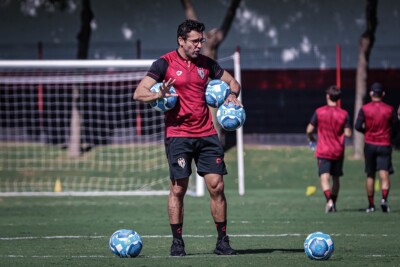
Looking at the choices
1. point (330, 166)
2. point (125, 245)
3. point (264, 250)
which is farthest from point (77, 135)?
Result: point (125, 245)

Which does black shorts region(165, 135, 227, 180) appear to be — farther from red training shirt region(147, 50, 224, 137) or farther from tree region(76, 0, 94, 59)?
tree region(76, 0, 94, 59)

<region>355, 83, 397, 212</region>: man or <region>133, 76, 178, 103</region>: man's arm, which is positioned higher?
<region>133, 76, 178, 103</region>: man's arm

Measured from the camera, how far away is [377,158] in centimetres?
1675

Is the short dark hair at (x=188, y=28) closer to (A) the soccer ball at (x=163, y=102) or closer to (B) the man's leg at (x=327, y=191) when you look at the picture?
(A) the soccer ball at (x=163, y=102)

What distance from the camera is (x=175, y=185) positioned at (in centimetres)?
1054

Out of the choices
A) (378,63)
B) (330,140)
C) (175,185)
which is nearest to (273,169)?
(378,63)

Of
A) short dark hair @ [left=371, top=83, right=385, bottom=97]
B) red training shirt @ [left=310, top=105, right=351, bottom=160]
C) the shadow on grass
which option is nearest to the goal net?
red training shirt @ [left=310, top=105, right=351, bottom=160]

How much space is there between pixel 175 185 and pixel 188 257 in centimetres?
75

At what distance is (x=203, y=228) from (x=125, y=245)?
392cm

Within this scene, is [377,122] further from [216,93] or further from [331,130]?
[216,93]

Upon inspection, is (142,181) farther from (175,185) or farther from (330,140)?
(175,185)

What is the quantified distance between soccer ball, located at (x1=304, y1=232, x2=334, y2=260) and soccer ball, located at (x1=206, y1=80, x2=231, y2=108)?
5.54 ft

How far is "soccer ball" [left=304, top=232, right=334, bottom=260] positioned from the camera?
981 cm

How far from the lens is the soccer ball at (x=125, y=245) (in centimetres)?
1012
